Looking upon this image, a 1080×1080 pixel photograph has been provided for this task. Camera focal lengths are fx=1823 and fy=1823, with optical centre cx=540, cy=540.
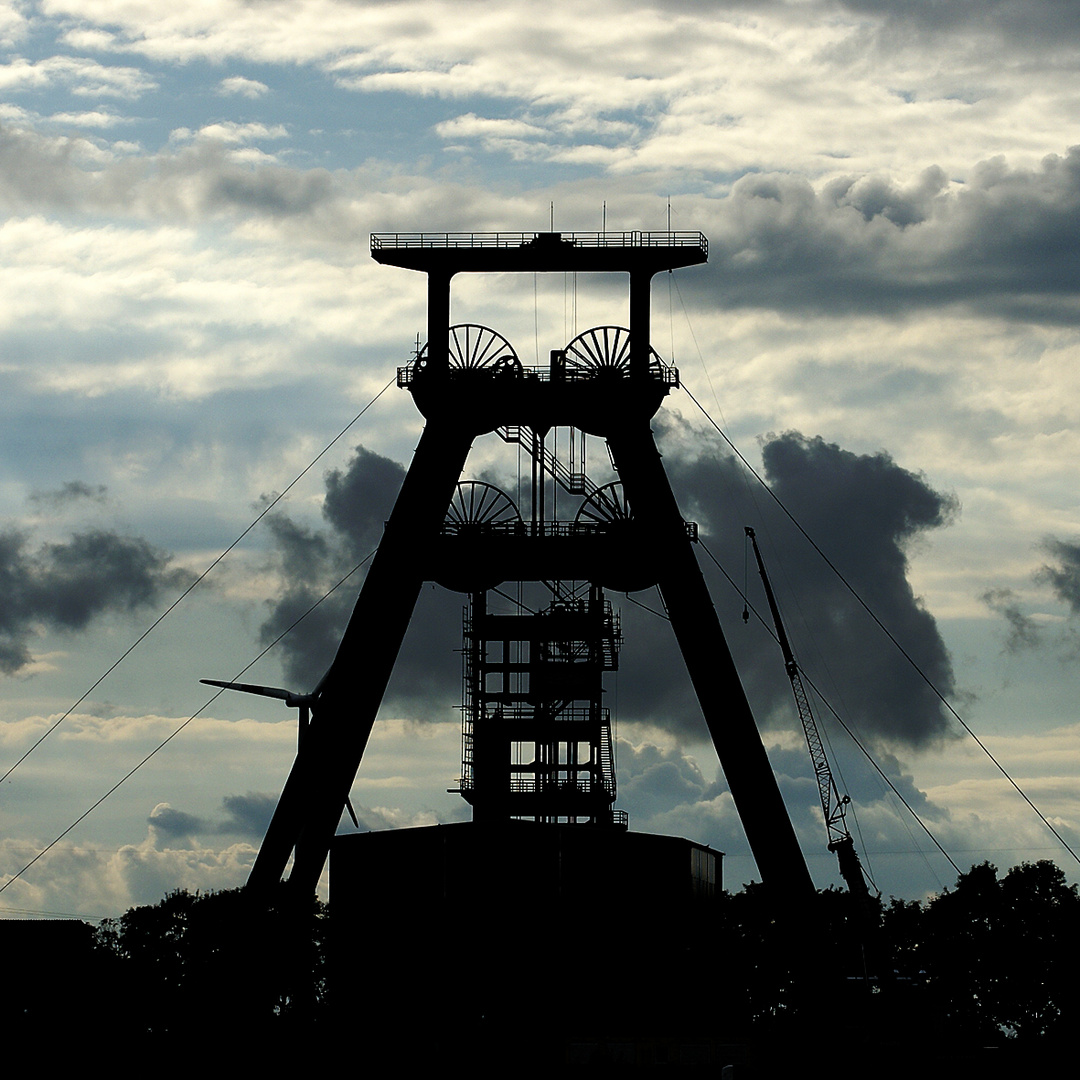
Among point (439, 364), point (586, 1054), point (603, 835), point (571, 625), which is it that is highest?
point (439, 364)

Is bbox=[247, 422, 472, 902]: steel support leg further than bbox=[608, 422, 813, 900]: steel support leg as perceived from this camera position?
Yes

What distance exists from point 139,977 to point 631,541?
3610 centimetres

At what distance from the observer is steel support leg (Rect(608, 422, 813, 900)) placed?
3238 inches

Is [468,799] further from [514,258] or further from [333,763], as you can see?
[514,258]

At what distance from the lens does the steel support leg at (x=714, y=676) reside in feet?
270

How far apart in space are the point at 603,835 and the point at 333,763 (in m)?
13.0

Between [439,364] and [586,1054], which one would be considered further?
[439,364]

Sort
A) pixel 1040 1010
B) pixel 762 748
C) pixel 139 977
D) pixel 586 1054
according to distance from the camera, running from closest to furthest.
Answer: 1. pixel 586 1054
2. pixel 762 748
3. pixel 139 977
4. pixel 1040 1010

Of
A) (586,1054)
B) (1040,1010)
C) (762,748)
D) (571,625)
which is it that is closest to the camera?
(586,1054)

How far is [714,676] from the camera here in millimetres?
83312

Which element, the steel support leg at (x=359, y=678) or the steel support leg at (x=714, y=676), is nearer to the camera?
the steel support leg at (x=714, y=676)

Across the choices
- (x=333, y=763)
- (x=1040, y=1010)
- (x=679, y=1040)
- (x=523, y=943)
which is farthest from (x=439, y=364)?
(x=1040, y=1010)

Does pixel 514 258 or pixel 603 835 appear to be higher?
pixel 514 258

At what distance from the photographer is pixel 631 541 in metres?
85.4
